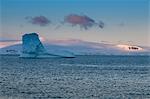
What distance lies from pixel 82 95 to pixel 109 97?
2.14 metres

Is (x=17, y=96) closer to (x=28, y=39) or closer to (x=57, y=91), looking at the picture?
(x=57, y=91)

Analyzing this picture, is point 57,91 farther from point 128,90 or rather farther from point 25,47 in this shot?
point 25,47

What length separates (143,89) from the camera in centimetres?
3744

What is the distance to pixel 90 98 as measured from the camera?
31.3 meters

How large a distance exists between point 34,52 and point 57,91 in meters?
86.2

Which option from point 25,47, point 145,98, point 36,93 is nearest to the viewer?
point 145,98

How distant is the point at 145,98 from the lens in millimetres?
31172

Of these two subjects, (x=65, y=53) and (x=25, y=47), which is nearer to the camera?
(x=25, y=47)

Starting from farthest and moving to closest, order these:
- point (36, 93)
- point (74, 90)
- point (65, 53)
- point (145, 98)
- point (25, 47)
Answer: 1. point (65, 53)
2. point (25, 47)
3. point (74, 90)
4. point (36, 93)
5. point (145, 98)

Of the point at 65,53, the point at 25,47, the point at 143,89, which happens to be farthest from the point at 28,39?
the point at 143,89

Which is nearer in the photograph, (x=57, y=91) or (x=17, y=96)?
(x=17, y=96)

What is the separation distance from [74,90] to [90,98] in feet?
17.3

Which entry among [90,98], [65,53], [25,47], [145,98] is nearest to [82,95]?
[90,98]

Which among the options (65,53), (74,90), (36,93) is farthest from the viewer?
(65,53)
